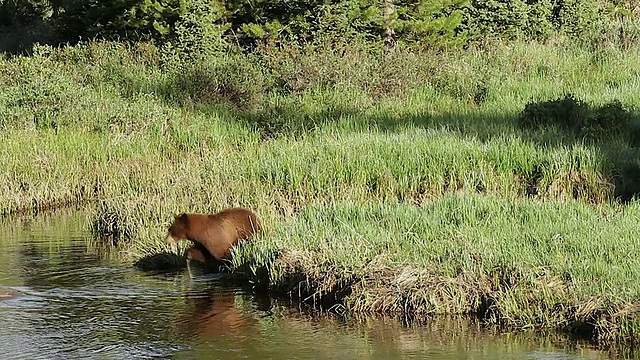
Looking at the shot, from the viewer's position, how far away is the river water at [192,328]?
6.84 meters

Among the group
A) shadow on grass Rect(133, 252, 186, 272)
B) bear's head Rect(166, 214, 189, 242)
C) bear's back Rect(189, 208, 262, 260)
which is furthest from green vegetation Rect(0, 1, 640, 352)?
bear's head Rect(166, 214, 189, 242)

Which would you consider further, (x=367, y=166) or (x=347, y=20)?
(x=347, y=20)

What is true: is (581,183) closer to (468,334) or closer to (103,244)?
(468,334)

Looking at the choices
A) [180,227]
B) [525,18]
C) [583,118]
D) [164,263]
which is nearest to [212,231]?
[180,227]

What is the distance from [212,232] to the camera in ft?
30.4

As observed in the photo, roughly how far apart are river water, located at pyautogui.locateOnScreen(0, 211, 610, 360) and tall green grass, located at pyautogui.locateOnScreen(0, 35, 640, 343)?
32 cm

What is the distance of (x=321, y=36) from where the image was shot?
21.9 metres

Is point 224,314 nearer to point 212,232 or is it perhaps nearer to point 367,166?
point 212,232

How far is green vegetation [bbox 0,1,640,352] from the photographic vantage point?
7762mm

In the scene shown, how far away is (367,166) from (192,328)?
17.4 feet

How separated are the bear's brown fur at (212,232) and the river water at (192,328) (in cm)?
29

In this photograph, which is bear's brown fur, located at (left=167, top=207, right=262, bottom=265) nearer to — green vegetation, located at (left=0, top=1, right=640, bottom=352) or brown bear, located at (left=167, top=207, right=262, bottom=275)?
brown bear, located at (left=167, top=207, right=262, bottom=275)

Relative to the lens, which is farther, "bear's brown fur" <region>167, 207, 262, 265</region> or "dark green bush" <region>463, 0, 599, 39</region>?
"dark green bush" <region>463, 0, 599, 39</region>

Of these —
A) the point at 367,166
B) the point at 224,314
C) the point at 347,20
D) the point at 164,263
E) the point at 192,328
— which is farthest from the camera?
the point at 347,20
